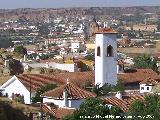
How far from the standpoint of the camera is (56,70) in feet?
160

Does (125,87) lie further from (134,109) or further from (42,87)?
(134,109)

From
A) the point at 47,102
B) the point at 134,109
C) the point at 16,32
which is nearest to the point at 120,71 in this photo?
the point at 47,102

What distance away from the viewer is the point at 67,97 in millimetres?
27812

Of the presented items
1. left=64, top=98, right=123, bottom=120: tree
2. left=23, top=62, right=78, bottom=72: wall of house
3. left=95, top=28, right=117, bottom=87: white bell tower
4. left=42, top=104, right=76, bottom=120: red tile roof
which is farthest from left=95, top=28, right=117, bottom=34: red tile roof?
left=64, top=98, right=123, bottom=120: tree

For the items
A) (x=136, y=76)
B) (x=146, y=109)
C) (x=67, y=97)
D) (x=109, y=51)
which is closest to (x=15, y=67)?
(x=136, y=76)

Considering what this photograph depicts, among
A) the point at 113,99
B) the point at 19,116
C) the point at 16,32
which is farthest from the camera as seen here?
the point at 16,32

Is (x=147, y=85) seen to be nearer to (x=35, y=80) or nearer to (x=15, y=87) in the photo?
(x=35, y=80)

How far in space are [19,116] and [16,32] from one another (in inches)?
7112

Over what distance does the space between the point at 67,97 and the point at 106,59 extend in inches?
352

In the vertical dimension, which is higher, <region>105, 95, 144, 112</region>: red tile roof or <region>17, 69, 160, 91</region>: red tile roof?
<region>105, 95, 144, 112</region>: red tile roof

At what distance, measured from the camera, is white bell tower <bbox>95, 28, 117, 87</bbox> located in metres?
36.1

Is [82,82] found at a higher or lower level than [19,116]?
lower

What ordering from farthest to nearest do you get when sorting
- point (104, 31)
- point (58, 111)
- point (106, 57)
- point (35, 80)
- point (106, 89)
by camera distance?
point (106, 57) < point (104, 31) < point (35, 80) < point (106, 89) < point (58, 111)

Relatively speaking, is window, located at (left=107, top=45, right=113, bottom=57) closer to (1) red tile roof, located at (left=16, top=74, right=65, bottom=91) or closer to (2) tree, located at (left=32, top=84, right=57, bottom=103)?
(1) red tile roof, located at (left=16, top=74, right=65, bottom=91)
